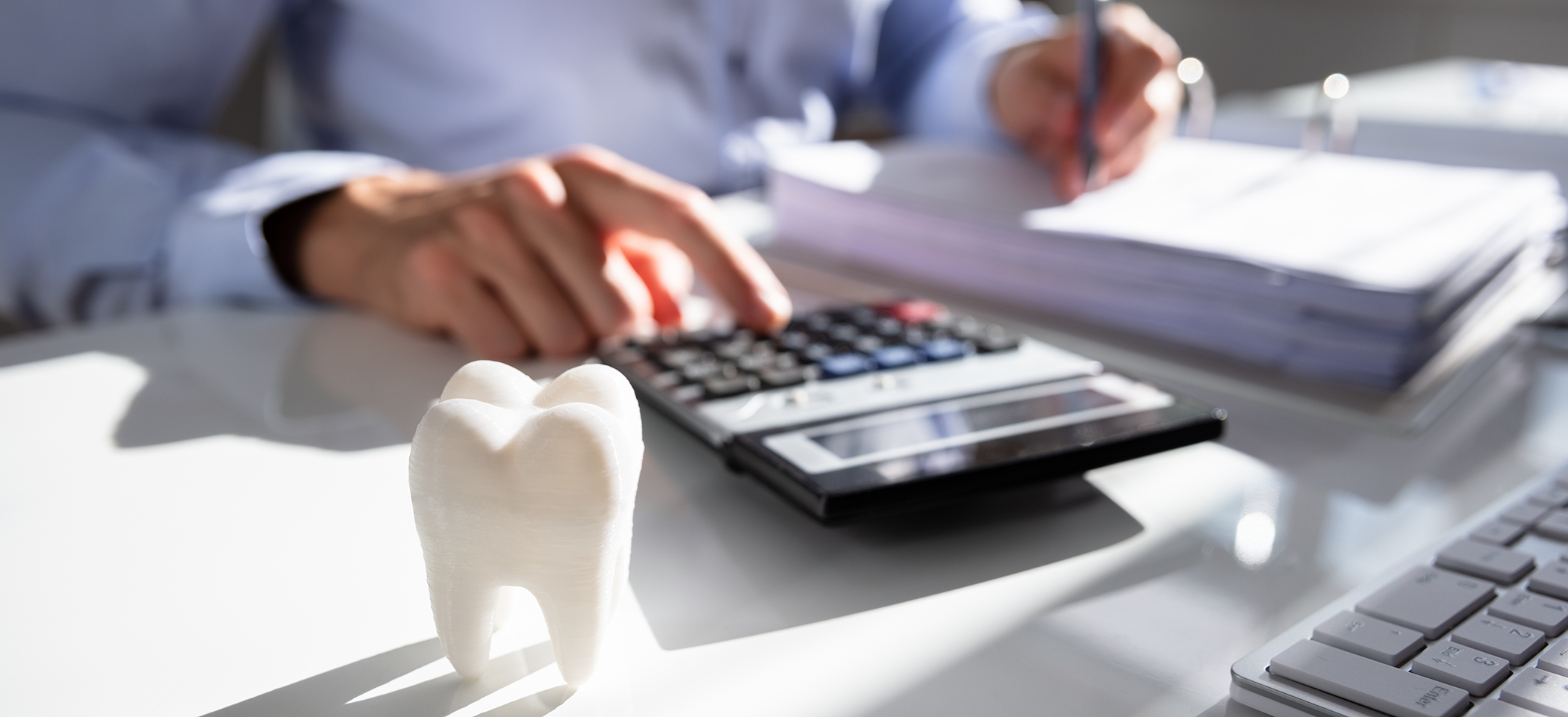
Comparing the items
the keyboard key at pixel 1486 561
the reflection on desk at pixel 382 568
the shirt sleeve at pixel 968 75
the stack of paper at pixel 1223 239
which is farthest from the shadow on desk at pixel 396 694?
the shirt sleeve at pixel 968 75

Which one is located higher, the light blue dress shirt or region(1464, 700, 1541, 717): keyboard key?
the light blue dress shirt

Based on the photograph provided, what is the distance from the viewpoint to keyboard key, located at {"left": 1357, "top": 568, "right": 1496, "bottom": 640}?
225 millimetres

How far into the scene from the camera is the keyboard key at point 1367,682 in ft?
0.64

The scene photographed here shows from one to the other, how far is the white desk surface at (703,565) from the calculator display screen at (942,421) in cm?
2

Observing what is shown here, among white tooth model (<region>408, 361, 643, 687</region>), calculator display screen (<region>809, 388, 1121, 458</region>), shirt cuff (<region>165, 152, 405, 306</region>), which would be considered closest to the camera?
white tooth model (<region>408, 361, 643, 687</region>)

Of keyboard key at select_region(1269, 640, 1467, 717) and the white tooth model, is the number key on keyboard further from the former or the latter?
the white tooth model

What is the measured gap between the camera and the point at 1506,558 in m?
0.25

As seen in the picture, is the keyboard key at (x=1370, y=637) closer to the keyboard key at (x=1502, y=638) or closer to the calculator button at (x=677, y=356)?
the keyboard key at (x=1502, y=638)

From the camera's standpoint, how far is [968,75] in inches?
36.0

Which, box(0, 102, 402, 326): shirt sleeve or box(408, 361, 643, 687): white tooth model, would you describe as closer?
box(408, 361, 643, 687): white tooth model

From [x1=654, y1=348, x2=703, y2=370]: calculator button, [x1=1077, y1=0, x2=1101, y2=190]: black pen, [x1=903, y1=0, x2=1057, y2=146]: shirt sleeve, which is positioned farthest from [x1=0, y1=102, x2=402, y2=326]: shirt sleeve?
[x1=903, y1=0, x2=1057, y2=146]: shirt sleeve

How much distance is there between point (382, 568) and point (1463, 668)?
24 centimetres

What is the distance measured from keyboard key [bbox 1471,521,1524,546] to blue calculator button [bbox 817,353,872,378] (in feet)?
0.60

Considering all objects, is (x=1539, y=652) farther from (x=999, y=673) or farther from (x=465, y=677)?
(x=465, y=677)
